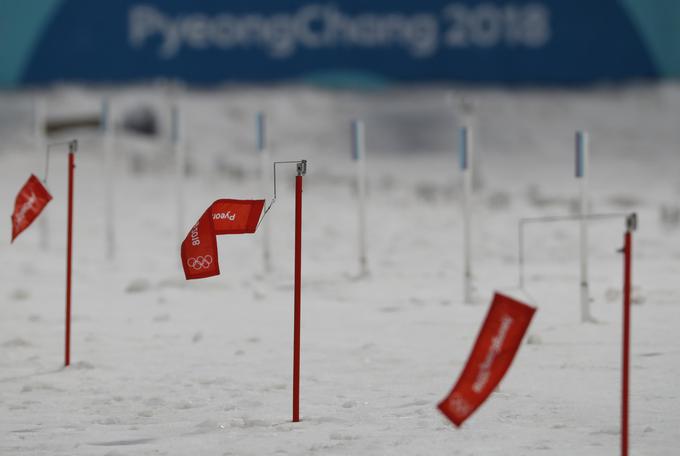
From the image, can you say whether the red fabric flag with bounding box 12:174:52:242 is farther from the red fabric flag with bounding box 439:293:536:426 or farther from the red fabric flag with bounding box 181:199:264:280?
the red fabric flag with bounding box 439:293:536:426

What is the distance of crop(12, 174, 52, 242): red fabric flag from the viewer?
6773mm

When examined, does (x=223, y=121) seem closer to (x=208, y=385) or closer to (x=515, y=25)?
(x=515, y=25)

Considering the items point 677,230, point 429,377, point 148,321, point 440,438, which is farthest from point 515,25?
point 440,438

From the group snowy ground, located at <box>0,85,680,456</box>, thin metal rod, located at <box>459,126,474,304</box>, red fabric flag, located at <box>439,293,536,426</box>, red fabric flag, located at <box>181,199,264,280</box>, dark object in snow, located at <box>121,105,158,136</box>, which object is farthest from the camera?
dark object in snow, located at <box>121,105,158,136</box>

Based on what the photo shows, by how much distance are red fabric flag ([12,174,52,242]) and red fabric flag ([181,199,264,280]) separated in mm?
1554

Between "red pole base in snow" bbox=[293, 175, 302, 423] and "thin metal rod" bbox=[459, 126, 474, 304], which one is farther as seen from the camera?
"thin metal rod" bbox=[459, 126, 474, 304]

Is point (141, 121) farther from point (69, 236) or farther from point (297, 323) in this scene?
point (297, 323)

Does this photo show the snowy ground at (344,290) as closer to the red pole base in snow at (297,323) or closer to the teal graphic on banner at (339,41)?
the red pole base in snow at (297,323)

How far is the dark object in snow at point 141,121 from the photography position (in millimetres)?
23828

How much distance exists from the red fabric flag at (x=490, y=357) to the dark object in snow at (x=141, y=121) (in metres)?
20.3

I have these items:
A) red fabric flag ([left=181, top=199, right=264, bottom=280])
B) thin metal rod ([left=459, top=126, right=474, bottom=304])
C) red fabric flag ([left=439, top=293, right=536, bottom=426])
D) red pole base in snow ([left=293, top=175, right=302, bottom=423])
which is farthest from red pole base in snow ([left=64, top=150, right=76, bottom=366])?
red fabric flag ([left=439, top=293, right=536, bottom=426])

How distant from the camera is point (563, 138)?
23.7 m

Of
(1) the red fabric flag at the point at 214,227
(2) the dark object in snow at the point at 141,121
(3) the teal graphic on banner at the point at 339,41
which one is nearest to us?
(1) the red fabric flag at the point at 214,227

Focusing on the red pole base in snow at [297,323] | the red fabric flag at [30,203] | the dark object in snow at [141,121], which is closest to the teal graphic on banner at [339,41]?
the dark object in snow at [141,121]
